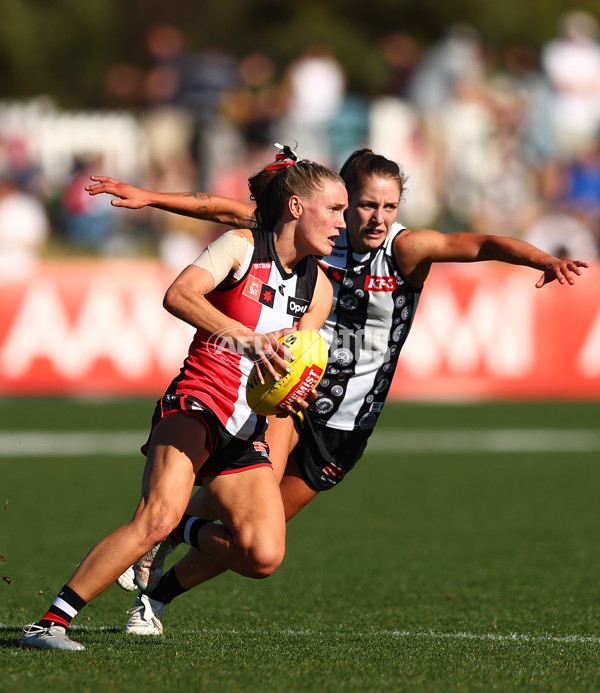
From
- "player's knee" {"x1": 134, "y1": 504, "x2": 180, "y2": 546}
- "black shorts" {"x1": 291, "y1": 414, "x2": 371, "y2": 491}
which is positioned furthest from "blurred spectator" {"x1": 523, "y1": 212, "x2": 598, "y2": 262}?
"player's knee" {"x1": 134, "y1": 504, "x2": 180, "y2": 546}

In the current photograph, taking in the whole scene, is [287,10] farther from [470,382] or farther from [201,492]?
[201,492]

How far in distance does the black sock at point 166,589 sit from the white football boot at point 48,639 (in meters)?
0.88

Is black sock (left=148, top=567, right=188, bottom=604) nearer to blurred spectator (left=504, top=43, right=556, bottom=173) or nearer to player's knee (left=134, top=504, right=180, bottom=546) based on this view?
player's knee (left=134, top=504, right=180, bottom=546)

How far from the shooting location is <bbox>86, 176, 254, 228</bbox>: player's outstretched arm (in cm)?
577

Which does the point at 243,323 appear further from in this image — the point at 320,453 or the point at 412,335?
the point at 412,335

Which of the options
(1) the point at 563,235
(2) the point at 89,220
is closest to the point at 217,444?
(1) the point at 563,235

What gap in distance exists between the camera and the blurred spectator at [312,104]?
19562 millimetres

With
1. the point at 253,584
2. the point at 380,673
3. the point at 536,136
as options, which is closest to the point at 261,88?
the point at 536,136

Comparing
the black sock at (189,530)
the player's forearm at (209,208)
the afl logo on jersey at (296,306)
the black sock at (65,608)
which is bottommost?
the black sock at (65,608)

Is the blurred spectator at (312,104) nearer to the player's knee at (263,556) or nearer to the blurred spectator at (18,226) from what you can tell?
the blurred spectator at (18,226)

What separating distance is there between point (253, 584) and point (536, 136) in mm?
14065

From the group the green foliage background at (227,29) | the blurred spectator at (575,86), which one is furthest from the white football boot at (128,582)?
the green foliage background at (227,29)

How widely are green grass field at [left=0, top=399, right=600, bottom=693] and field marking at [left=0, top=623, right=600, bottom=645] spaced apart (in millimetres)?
14

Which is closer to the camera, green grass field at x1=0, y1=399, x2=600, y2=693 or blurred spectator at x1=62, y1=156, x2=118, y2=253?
green grass field at x1=0, y1=399, x2=600, y2=693
